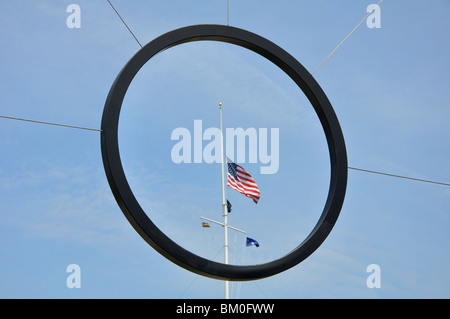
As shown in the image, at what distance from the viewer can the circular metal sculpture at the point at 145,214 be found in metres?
5.85

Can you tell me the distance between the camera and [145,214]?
231 inches

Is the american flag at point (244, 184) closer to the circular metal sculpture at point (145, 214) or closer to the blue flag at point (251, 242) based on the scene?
the circular metal sculpture at point (145, 214)

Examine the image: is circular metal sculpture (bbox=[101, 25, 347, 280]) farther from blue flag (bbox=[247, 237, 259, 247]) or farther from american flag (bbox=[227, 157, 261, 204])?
blue flag (bbox=[247, 237, 259, 247])

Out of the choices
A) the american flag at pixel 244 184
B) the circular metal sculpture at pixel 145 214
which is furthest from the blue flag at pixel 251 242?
the circular metal sculpture at pixel 145 214

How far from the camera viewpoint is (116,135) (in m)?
5.96

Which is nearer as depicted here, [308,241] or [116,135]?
[116,135]

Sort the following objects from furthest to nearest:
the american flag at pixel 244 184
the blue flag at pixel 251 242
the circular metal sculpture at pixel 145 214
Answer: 1. the blue flag at pixel 251 242
2. the american flag at pixel 244 184
3. the circular metal sculpture at pixel 145 214

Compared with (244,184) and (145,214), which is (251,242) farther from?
(145,214)

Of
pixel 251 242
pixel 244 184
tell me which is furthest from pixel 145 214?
pixel 251 242
